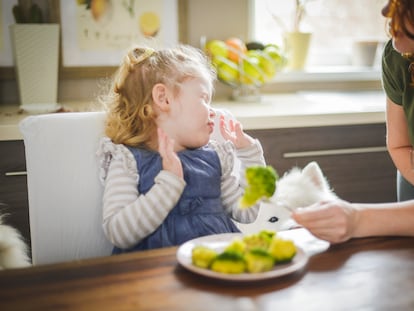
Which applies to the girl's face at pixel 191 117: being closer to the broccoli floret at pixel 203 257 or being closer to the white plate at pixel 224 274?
the white plate at pixel 224 274

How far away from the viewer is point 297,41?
9.49ft

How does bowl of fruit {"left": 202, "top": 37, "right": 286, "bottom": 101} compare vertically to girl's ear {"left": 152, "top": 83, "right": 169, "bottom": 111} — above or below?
below

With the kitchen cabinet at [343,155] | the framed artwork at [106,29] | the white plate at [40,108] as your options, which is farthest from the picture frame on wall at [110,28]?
the kitchen cabinet at [343,155]

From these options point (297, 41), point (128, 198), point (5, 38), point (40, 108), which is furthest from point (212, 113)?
point (297, 41)

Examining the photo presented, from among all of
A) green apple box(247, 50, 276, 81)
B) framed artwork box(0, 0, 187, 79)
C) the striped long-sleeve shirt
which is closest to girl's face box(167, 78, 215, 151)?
the striped long-sleeve shirt

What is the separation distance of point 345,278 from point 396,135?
2.85ft

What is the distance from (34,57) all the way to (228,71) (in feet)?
2.61

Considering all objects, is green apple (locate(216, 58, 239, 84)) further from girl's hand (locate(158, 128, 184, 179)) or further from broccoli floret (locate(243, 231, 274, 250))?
broccoli floret (locate(243, 231, 274, 250))

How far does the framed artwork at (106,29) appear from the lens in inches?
95.3

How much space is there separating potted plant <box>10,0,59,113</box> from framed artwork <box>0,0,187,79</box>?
0.14 meters

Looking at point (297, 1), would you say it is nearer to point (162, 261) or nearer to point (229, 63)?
point (229, 63)

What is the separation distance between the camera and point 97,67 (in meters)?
2.49

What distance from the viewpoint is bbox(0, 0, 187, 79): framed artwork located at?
2.42m

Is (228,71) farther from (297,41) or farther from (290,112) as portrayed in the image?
(297,41)
